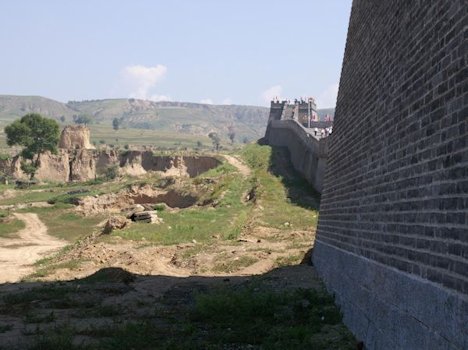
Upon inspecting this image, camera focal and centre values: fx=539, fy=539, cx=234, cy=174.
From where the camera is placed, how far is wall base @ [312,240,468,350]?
15.2 ft

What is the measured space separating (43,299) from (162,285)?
12.2 ft

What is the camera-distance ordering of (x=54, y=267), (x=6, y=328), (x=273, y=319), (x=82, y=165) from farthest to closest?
(x=82, y=165), (x=54, y=267), (x=273, y=319), (x=6, y=328)

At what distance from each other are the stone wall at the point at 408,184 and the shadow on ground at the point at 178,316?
0.87 m

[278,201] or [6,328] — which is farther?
[278,201]

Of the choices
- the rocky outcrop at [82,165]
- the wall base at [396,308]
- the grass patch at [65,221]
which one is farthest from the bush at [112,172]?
the wall base at [396,308]

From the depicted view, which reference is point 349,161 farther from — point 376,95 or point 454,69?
point 454,69

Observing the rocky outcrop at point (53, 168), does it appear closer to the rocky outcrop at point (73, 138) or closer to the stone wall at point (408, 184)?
the rocky outcrop at point (73, 138)

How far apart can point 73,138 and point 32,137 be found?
12.0 m

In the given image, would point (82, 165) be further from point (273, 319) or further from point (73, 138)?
point (273, 319)

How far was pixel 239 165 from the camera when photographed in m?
53.6

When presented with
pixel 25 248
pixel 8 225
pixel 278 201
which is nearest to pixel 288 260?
pixel 278 201

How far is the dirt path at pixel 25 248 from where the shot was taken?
22.3 metres

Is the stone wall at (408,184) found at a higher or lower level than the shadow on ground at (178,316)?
higher

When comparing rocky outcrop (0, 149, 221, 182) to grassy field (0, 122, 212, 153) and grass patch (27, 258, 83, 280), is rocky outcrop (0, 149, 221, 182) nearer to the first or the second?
grass patch (27, 258, 83, 280)
